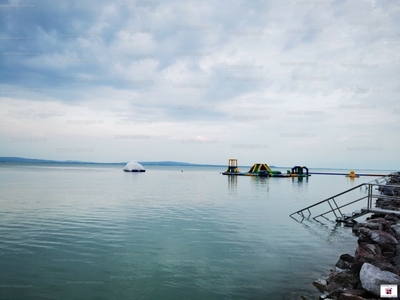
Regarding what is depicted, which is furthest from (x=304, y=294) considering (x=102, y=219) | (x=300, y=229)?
(x=102, y=219)

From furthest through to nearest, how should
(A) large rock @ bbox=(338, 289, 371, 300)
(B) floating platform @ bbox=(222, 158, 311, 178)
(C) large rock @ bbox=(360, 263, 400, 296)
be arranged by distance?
(B) floating platform @ bbox=(222, 158, 311, 178) < (C) large rock @ bbox=(360, 263, 400, 296) < (A) large rock @ bbox=(338, 289, 371, 300)

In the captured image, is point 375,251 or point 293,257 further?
point 293,257

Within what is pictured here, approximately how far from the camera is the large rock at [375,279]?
758 centimetres

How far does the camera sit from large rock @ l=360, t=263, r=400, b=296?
24.9 feet

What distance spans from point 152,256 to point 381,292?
883 centimetres

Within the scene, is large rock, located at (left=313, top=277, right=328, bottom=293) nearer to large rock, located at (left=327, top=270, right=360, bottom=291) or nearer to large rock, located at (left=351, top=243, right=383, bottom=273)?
large rock, located at (left=327, top=270, right=360, bottom=291)

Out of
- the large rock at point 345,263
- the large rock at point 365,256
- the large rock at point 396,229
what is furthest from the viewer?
the large rock at point 396,229

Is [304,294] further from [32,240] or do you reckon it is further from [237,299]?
[32,240]

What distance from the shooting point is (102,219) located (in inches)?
800

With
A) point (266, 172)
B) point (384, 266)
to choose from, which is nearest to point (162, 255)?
point (384, 266)

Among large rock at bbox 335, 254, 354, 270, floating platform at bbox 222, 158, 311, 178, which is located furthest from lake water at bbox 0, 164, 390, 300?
floating platform at bbox 222, 158, 311, 178

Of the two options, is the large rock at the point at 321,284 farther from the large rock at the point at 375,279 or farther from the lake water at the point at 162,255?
the large rock at the point at 375,279

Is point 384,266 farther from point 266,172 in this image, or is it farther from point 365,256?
point 266,172

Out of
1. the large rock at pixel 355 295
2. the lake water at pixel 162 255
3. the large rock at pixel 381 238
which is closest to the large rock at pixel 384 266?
the large rock at pixel 355 295
